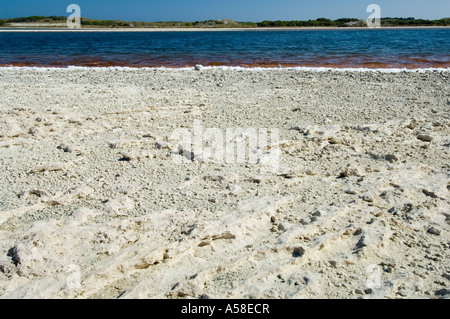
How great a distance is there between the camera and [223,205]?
9.85 ft

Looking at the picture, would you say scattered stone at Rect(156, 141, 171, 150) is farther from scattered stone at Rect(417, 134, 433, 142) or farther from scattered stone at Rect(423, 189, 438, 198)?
scattered stone at Rect(417, 134, 433, 142)

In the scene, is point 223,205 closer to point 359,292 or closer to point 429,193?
point 359,292

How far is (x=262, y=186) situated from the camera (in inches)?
131

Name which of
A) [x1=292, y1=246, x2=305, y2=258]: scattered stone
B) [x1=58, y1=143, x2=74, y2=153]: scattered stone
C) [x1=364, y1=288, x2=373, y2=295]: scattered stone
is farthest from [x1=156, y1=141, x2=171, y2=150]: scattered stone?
[x1=364, y1=288, x2=373, y2=295]: scattered stone

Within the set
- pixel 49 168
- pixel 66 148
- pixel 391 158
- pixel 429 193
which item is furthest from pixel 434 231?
pixel 66 148

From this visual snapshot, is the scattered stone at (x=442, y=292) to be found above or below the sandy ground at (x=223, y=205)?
below

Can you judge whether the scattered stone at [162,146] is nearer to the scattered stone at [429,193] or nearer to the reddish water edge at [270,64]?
the scattered stone at [429,193]

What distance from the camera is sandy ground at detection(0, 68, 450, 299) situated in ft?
7.25

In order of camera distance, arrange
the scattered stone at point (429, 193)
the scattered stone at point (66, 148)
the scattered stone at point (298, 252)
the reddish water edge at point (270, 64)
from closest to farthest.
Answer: the scattered stone at point (298, 252), the scattered stone at point (429, 193), the scattered stone at point (66, 148), the reddish water edge at point (270, 64)

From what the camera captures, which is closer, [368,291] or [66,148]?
[368,291]

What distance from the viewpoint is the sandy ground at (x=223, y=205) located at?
87.0 inches

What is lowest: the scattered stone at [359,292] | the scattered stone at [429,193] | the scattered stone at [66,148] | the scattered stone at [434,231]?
the scattered stone at [359,292]

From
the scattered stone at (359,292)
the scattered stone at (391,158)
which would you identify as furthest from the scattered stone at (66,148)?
the scattered stone at (391,158)
